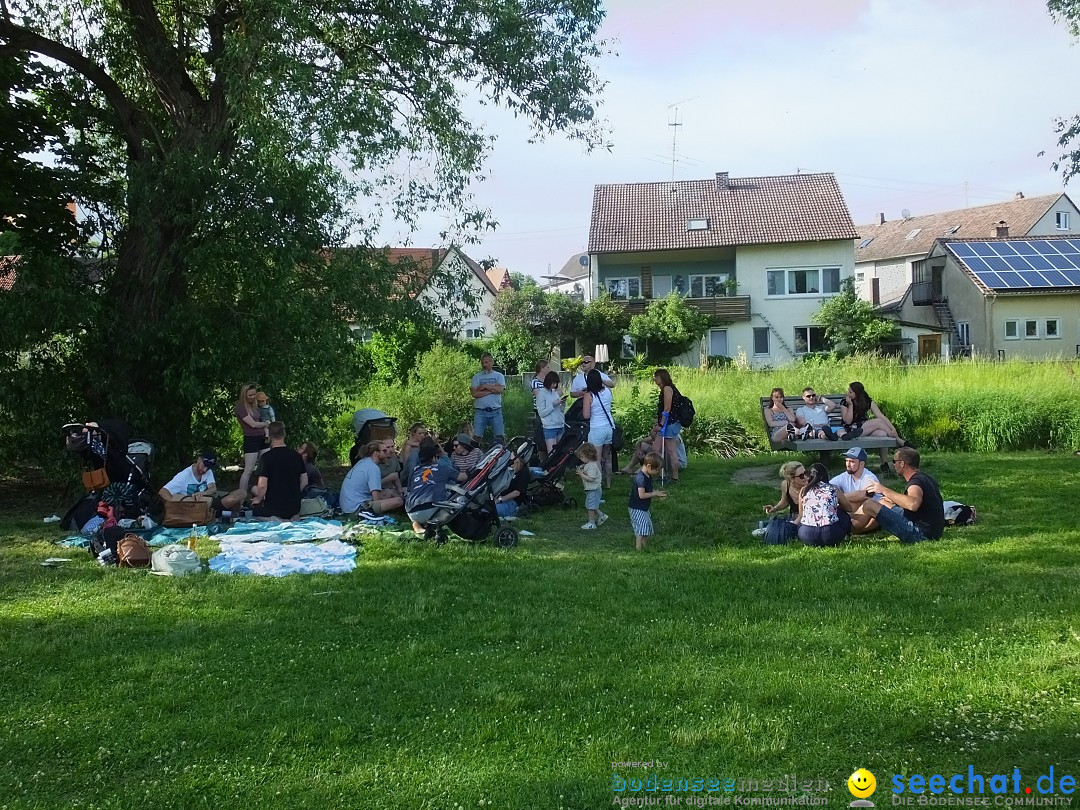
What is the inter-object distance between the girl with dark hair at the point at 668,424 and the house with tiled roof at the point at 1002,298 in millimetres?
25358

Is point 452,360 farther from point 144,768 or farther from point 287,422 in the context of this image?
point 144,768

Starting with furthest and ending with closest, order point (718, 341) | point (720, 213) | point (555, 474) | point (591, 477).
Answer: point (720, 213)
point (718, 341)
point (555, 474)
point (591, 477)

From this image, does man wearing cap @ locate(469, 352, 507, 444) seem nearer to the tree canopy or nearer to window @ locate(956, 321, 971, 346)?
the tree canopy

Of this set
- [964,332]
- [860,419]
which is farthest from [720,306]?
[860,419]

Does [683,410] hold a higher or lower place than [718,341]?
lower

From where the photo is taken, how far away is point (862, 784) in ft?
12.1

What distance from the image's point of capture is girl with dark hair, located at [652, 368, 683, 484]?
12.5 m

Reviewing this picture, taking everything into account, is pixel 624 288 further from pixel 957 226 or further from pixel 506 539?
pixel 506 539

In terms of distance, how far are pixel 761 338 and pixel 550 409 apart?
1069 inches

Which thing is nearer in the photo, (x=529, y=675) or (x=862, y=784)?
(x=862, y=784)

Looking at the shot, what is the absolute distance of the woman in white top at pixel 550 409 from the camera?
12727 mm

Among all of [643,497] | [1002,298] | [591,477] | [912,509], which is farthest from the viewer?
[1002,298]

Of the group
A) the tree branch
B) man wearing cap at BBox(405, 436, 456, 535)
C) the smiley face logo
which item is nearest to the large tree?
the tree branch

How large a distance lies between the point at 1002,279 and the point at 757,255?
30.0 ft
